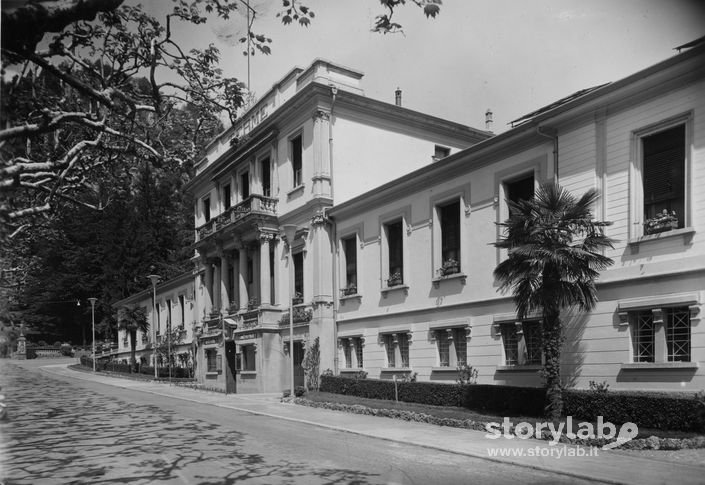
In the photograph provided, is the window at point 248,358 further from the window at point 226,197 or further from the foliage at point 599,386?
the foliage at point 599,386

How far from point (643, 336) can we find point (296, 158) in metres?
19.5

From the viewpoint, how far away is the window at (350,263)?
2677cm

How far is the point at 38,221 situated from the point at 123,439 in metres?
7.04

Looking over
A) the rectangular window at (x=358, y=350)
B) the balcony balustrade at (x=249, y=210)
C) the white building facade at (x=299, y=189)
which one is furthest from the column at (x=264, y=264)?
the rectangular window at (x=358, y=350)

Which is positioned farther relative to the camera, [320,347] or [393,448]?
[320,347]

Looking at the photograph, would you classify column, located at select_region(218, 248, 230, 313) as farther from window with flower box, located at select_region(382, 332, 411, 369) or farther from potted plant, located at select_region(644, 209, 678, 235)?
potted plant, located at select_region(644, 209, 678, 235)

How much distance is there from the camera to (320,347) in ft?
86.9

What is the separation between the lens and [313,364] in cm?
2642

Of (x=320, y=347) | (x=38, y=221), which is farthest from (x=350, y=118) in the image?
(x=38, y=221)

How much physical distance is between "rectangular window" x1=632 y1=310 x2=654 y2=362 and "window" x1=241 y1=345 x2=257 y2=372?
2082 cm

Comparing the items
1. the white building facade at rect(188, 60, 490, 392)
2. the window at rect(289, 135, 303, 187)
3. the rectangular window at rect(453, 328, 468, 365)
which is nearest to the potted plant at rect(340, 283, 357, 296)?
the white building facade at rect(188, 60, 490, 392)

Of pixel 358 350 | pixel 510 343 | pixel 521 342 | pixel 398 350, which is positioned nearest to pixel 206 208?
pixel 358 350

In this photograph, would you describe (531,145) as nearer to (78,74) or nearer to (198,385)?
(78,74)

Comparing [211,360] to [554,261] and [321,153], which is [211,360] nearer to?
[321,153]
